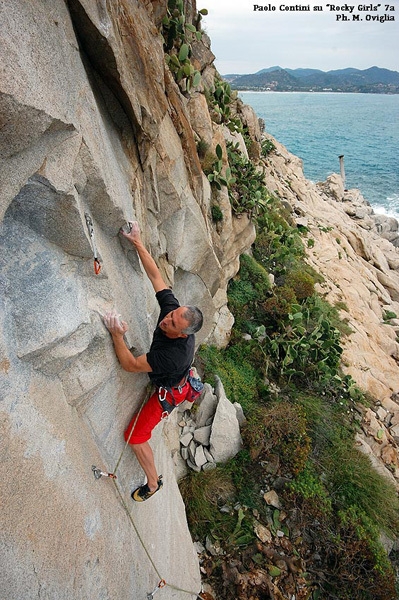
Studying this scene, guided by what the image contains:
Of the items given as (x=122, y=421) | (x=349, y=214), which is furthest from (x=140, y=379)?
(x=349, y=214)

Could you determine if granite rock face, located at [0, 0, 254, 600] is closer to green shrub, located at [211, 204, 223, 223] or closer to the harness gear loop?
the harness gear loop

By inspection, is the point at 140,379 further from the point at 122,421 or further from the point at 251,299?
the point at 251,299

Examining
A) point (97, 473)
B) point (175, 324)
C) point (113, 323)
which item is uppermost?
point (113, 323)

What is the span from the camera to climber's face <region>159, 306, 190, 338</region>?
427 centimetres

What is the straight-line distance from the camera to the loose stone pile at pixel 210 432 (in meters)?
7.95

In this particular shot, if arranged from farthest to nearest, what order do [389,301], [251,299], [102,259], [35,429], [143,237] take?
[389,301] → [251,299] → [143,237] → [102,259] → [35,429]

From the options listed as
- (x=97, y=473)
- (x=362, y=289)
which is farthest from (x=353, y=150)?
(x=97, y=473)

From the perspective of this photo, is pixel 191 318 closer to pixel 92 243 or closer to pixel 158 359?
pixel 158 359

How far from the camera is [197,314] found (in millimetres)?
4301

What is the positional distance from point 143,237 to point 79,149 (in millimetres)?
1979

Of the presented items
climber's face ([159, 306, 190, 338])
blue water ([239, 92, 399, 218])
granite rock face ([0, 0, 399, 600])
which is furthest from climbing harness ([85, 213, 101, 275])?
blue water ([239, 92, 399, 218])

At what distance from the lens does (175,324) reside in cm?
431

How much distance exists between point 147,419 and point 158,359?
40.7 inches

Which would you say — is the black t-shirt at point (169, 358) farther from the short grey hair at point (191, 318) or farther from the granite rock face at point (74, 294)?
the granite rock face at point (74, 294)
